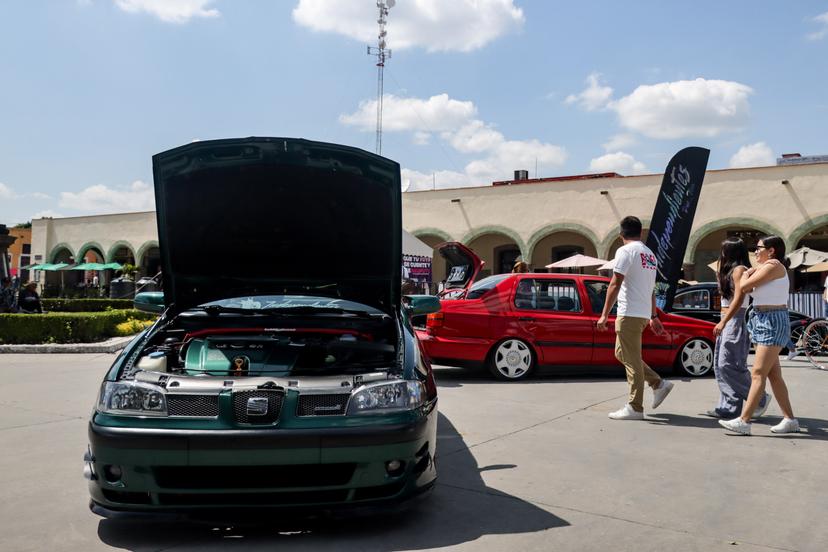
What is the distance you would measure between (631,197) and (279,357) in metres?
22.2

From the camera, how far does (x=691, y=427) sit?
6281 millimetres

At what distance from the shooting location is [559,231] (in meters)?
26.9

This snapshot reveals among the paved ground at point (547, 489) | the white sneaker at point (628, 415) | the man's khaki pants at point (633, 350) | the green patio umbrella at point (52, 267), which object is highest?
the green patio umbrella at point (52, 267)

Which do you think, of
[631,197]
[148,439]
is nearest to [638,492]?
[148,439]

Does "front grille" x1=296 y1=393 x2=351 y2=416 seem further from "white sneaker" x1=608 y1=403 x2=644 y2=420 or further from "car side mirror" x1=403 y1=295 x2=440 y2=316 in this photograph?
"white sneaker" x1=608 y1=403 x2=644 y2=420

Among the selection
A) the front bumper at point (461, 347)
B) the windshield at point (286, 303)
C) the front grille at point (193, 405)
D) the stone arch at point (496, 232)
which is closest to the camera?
the front grille at point (193, 405)

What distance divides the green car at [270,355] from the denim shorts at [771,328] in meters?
2.77

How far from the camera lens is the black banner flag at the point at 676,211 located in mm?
12945

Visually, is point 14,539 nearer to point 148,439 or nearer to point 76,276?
point 148,439

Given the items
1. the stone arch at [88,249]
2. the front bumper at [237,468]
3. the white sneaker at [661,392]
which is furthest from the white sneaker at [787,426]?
the stone arch at [88,249]

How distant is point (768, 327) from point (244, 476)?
178 inches

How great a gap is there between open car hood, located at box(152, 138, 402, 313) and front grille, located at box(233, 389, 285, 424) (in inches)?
67.5

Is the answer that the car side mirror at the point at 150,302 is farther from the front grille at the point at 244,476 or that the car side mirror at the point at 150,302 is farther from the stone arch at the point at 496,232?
the stone arch at the point at 496,232

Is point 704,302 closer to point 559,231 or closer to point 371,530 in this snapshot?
point 371,530
